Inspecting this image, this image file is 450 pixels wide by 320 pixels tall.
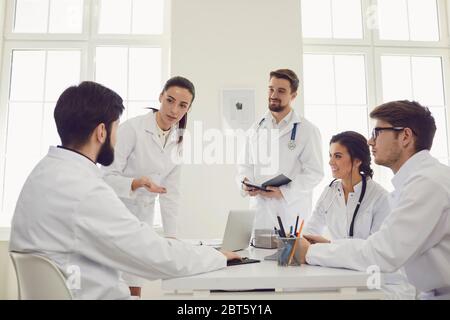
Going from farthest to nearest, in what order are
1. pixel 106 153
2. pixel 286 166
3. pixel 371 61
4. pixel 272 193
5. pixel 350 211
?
pixel 371 61
pixel 286 166
pixel 272 193
pixel 350 211
pixel 106 153

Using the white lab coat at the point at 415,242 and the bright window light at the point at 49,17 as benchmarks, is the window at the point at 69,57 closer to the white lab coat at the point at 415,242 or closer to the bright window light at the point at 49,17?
the bright window light at the point at 49,17

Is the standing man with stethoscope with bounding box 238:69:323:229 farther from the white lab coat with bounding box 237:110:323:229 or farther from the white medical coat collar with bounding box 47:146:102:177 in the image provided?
the white medical coat collar with bounding box 47:146:102:177

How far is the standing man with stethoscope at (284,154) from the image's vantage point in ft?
6.81

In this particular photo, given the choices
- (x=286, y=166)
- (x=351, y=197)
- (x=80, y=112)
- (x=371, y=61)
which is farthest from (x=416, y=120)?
(x=371, y=61)

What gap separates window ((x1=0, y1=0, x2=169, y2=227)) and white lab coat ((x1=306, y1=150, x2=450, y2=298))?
2.60 meters

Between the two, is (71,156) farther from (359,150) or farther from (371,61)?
(371,61)

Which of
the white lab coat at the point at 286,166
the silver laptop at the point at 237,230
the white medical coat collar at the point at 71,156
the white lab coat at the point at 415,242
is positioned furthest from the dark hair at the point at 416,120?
the white medical coat collar at the point at 71,156

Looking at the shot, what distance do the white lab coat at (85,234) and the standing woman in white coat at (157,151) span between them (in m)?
1.00

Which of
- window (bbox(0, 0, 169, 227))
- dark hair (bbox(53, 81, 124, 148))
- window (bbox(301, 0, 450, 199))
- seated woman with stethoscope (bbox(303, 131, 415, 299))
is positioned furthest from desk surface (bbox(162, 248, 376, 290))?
window (bbox(0, 0, 169, 227))

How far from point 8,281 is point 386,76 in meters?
4.02

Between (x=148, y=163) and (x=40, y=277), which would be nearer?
(x=40, y=277)

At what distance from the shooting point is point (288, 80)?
7.35ft

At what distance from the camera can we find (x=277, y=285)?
3.15ft

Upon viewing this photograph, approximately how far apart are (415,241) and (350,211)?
2.33 feet
